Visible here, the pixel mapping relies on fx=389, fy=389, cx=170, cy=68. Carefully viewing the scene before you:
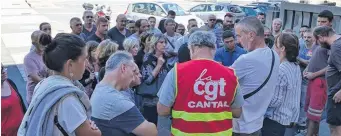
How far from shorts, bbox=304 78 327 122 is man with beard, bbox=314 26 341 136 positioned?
0.44m

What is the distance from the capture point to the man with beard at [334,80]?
447 centimetres

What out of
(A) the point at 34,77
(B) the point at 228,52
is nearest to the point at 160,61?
(B) the point at 228,52

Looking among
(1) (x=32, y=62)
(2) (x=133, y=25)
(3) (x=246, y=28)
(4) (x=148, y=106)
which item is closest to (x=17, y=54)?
(2) (x=133, y=25)

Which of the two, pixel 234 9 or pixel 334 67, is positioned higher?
pixel 334 67

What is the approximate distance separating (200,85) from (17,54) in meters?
10.7

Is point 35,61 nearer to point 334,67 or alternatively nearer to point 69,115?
point 69,115

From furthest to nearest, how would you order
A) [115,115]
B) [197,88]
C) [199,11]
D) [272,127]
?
1. [199,11]
2. [272,127]
3. [197,88]
4. [115,115]

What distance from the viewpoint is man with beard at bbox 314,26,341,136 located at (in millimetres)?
4469

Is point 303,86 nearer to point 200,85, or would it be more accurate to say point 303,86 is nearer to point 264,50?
point 264,50

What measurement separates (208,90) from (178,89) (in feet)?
0.74

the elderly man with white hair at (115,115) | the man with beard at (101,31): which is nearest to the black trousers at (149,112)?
the man with beard at (101,31)

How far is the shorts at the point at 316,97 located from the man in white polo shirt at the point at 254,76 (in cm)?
190

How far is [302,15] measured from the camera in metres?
8.66

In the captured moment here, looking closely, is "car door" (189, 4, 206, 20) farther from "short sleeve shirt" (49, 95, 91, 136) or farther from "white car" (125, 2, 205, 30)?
"short sleeve shirt" (49, 95, 91, 136)
